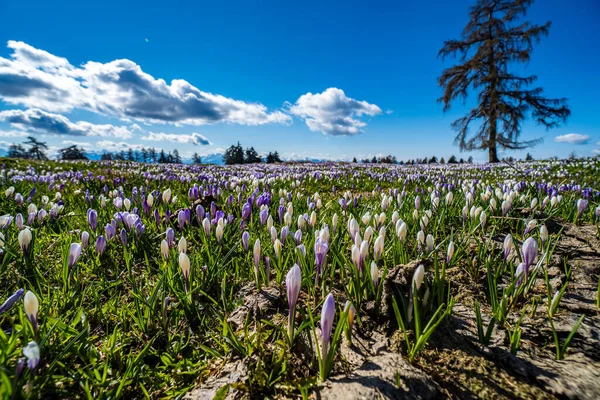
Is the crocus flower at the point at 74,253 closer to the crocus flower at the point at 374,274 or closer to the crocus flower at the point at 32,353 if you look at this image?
the crocus flower at the point at 32,353

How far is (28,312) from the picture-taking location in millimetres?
1325

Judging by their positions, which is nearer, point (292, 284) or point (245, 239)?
point (292, 284)

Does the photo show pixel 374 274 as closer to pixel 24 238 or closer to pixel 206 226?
pixel 206 226

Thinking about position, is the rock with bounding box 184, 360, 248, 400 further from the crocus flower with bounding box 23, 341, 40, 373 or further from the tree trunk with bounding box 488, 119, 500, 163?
the tree trunk with bounding box 488, 119, 500, 163

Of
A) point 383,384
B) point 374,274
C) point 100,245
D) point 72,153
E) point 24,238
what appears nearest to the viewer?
point 383,384

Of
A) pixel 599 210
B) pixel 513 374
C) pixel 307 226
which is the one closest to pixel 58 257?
pixel 307 226

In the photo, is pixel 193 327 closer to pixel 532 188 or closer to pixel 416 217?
pixel 416 217

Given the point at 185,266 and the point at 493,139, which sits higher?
the point at 493,139

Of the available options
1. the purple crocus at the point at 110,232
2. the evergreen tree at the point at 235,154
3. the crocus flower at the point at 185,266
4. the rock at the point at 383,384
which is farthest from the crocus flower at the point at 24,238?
the evergreen tree at the point at 235,154

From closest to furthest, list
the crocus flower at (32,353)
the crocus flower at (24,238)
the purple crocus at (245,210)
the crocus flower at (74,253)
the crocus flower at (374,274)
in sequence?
the crocus flower at (32,353) < the crocus flower at (374,274) < the crocus flower at (74,253) < the crocus flower at (24,238) < the purple crocus at (245,210)

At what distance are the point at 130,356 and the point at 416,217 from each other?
116 inches

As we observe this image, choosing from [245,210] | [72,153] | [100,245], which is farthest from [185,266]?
[72,153]

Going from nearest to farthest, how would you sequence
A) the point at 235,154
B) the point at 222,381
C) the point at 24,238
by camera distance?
the point at 222,381
the point at 24,238
the point at 235,154

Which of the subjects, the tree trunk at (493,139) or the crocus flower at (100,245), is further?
the tree trunk at (493,139)
